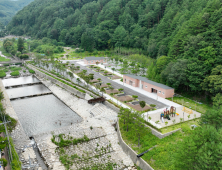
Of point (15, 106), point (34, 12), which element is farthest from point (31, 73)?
point (34, 12)

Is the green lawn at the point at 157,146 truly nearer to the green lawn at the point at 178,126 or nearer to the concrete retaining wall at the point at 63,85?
the green lawn at the point at 178,126

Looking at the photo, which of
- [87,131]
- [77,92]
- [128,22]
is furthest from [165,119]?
[128,22]

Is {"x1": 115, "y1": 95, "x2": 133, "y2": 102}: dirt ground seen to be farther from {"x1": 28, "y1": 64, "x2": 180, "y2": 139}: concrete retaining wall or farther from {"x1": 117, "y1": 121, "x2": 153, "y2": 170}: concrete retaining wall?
{"x1": 117, "y1": 121, "x2": 153, "y2": 170}: concrete retaining wall

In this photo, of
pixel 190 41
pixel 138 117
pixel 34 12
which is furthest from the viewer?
pixel 34 12

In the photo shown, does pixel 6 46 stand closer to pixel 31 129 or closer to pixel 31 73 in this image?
pixel 31 73

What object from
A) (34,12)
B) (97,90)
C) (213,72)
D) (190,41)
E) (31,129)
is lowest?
(31,129)

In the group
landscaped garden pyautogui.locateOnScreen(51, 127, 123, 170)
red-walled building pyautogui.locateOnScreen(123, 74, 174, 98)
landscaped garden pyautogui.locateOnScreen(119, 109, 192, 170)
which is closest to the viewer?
landscaped garden pyautogui.locateOnScreen(119, 109, 192, 170)

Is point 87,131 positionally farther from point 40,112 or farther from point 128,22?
point 128,22

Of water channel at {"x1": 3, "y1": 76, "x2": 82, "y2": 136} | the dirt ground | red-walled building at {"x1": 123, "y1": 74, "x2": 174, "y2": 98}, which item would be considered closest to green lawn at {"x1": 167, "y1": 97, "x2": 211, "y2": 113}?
red-walled building at {"x1": 123, "y1": 74, "x2": 174, "y2": 98}
